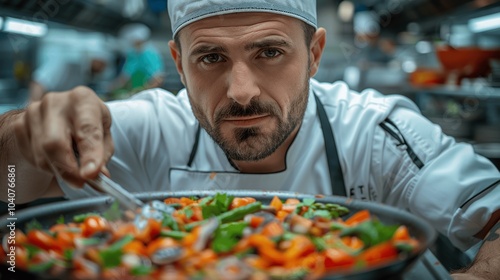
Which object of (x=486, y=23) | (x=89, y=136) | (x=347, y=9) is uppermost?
(x=347, y=9)

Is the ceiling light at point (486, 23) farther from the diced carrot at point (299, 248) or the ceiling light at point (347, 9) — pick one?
the ceiling light at point (347, 9)

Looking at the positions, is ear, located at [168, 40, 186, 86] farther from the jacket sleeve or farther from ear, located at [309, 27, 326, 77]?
the jacket sleeve

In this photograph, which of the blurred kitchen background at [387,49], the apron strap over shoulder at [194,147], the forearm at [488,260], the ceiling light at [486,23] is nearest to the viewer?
the forearm at [488,260]

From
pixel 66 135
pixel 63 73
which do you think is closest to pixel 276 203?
pixel 66 135

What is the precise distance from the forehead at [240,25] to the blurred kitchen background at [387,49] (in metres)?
1.56

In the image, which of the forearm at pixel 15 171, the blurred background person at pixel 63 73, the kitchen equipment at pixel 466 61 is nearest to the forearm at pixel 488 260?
the forearm at pixel 15 171

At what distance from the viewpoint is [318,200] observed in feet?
3.28

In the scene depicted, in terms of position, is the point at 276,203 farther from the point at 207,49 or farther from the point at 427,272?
the point at 207,49

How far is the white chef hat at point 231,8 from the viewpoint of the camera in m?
1.24

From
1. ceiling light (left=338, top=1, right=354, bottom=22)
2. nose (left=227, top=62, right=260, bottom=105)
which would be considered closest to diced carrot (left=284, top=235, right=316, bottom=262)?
nose (left=227, top=62, right=260, bottom=105)

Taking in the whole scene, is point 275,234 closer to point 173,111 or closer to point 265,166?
point 265,166

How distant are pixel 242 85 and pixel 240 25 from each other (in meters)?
0.16

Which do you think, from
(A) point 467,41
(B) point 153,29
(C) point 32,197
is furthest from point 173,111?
(B) point 153,29

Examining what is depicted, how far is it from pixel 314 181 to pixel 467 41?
13.4ft
